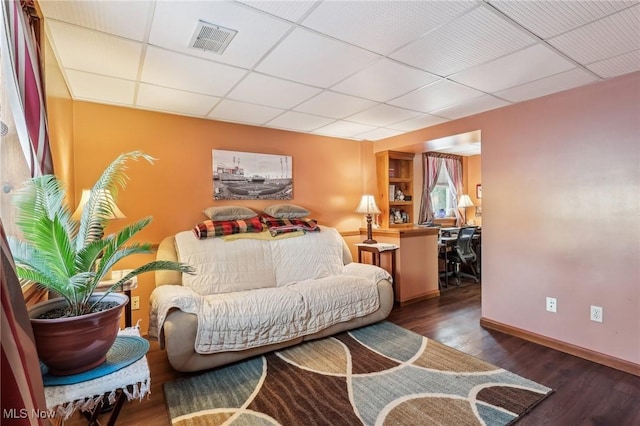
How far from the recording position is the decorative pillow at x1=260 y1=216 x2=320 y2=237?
354cm

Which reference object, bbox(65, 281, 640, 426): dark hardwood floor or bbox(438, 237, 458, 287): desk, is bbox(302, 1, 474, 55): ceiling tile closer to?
bbox(65, 281, 640, 426): dark hardwood floor

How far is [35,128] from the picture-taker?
1.52 m

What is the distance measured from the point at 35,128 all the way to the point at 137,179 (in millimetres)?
1629

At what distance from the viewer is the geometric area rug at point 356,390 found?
6.14ft

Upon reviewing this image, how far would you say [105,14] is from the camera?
162 cm

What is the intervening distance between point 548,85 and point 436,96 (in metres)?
0.87

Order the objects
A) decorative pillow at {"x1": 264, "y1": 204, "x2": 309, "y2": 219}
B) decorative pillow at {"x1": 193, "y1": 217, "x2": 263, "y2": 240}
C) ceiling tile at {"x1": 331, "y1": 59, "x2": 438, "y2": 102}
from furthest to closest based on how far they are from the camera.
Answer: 1. decorative pillow at {"x1": 264, "y1": 204, "x2": 309, "y2": 219}
2. decorative pillow at {"x1": 193, "y1": 217, "x2": 263, "y2": 240}
3. ceiling tile at {"x1": 331, "y1": 59, "x2": 438, "y2": 102}

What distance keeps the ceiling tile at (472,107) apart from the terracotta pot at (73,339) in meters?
3.20

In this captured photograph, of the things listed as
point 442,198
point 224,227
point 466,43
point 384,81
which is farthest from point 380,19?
point 442,198

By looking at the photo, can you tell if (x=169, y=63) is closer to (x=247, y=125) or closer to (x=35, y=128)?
(x=35, y=128)

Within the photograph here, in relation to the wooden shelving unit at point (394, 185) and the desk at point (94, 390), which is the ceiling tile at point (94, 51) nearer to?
the desk at point (94, 390)

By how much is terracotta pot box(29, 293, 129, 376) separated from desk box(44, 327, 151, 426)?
7cm

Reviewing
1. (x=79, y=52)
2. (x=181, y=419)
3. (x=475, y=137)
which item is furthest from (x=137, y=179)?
(x=475, y=137)

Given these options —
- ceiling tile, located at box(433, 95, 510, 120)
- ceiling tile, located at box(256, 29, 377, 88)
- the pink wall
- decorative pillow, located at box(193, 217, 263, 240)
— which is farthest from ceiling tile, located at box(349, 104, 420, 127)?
decorative pillow, located at box(193, 217, 263, 240)
